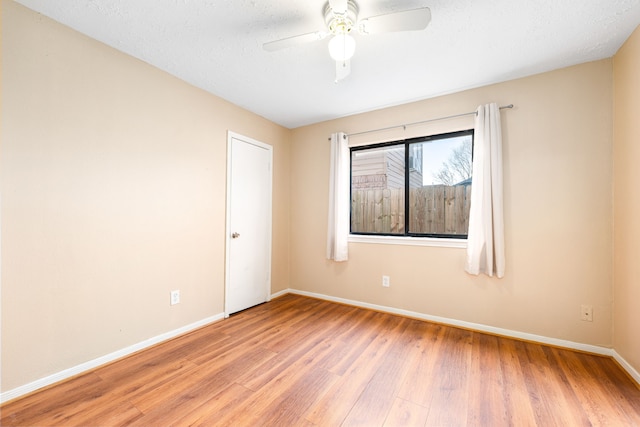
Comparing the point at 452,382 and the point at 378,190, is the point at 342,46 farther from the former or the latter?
the point at 452,382

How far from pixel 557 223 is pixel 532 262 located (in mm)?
404

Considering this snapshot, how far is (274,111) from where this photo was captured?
323 cm

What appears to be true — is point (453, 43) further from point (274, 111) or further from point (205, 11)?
point (274, 111)

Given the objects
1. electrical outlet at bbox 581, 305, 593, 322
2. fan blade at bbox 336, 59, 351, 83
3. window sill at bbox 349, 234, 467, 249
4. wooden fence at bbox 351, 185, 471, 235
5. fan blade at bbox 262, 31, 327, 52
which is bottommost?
electrical outlet at bbox 581, 305, 593, 322

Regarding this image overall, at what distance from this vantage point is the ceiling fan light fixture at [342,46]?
1.58 meters

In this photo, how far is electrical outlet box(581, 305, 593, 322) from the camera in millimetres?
2132

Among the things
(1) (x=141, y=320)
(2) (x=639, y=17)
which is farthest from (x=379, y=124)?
(1) (x=141, y=320)

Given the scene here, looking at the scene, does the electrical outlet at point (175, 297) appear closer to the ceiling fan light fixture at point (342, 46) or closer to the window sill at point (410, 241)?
the window sill at point (410, 241)

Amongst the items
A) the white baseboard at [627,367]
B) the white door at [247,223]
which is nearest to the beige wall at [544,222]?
the white baseboard at [627,367]

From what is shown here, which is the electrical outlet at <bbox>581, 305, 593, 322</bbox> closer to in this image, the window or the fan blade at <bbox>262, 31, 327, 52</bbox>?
the window

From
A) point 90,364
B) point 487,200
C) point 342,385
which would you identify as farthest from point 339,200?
point 90,364

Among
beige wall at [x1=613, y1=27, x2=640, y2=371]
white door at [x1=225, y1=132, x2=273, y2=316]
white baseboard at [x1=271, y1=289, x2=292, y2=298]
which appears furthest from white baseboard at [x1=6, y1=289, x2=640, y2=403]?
white baseboard at [x1=271, y1=289, x2=292, y2=298]

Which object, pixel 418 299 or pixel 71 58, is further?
pixel 418 299

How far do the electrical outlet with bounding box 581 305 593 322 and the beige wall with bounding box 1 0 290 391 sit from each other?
3.50 m
